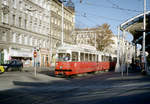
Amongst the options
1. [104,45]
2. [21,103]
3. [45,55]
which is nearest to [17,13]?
[45,55]

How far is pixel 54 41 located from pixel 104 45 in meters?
12.9

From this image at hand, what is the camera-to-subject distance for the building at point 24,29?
137ft

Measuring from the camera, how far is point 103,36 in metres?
60.1

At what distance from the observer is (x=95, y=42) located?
57.3 metres

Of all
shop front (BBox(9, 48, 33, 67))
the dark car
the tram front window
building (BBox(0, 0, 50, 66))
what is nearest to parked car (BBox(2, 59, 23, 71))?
the dark car

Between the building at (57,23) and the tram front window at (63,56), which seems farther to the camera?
the building at (57,23)

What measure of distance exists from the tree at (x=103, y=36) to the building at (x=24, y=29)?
12.6 meters

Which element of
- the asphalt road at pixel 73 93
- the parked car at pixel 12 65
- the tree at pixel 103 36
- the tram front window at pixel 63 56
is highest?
the tree at pixel 103 36

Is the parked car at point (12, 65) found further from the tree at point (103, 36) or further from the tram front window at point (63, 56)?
the tree at point (103, 36)

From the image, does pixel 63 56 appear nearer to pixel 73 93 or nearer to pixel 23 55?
pixel 73 93

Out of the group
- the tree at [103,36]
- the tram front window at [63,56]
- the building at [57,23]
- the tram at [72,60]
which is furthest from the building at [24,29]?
the tram front window at [63,56]

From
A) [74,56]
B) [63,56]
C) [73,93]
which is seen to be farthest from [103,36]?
[73,93]

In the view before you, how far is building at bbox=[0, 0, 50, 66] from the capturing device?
41625 mm

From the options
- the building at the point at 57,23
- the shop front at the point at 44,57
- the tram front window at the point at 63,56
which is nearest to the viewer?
the tram front window at the point at 63,56
